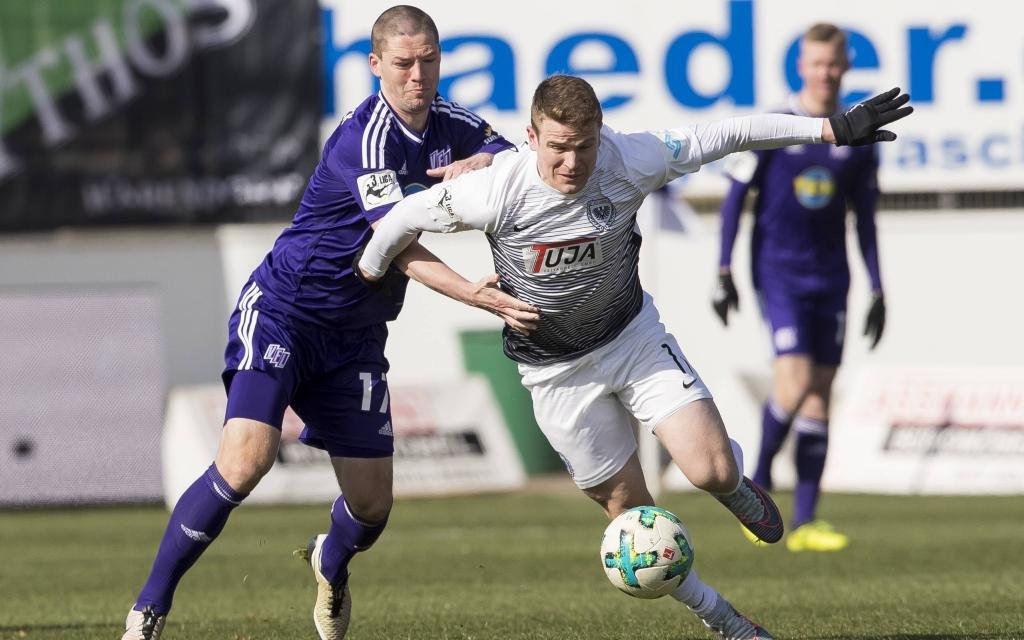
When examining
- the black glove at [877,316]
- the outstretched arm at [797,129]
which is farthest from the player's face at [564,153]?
the black glove at [877,316]

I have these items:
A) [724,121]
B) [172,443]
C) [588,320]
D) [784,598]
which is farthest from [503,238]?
[172,443]

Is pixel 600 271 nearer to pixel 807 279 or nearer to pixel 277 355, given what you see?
pixel 277 355

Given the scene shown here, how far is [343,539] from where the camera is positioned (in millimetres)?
7195

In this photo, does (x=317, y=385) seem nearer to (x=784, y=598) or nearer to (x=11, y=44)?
(x=784, y=598)

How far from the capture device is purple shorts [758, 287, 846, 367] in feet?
36.8

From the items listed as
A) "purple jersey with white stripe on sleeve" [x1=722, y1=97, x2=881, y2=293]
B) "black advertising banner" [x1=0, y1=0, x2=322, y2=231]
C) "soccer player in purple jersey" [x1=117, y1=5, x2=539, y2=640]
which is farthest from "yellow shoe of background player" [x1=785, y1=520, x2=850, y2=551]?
"black advertising banner" [x1=0, y1=0, x2=322, y2=231]

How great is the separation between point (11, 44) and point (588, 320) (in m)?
14.8

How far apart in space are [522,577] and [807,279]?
3007mm

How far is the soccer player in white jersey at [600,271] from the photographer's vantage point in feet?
20.1

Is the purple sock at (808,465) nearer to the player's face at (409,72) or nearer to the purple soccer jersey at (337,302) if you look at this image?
the purple soccer jersey at (337,302)

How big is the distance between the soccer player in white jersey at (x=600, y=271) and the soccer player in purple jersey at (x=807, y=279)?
4.55m

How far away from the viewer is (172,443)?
16.6 m

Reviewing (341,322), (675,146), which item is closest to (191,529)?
(341,322)

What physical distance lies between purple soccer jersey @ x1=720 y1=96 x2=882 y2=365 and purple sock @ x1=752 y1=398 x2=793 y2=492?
442 mm
